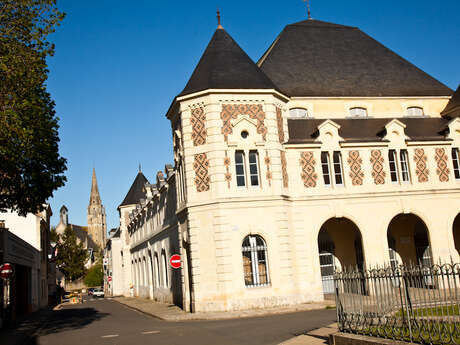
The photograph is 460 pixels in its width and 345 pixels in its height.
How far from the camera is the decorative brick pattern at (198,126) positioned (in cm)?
2392

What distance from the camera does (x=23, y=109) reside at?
53.1 feet

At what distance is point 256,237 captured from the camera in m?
23.5

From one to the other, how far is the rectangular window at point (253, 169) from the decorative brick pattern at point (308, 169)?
2.78m

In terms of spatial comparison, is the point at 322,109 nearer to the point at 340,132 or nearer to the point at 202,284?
the point at 340,132

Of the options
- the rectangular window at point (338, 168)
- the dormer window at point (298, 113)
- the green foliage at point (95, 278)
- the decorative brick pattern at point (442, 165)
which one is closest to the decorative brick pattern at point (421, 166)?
the decorative brick pattern at point (442, 165)

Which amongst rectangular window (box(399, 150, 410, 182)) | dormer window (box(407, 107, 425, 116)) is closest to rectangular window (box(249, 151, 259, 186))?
rectangular window (box(399, 150, 410, 182))

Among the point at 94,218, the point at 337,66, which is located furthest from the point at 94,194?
the point at 337,66

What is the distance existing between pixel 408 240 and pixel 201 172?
41.8 feet

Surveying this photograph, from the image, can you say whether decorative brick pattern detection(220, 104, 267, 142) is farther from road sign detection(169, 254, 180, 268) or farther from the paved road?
the paved road

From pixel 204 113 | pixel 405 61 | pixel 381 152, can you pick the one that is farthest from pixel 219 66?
pixel 405 61

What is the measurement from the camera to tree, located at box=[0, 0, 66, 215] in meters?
15.9

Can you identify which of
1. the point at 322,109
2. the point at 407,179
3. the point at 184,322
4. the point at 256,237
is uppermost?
the point at 322,109

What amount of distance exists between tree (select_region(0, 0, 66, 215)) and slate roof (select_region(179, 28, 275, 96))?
8.01 metres

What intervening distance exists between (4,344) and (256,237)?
447 inches
